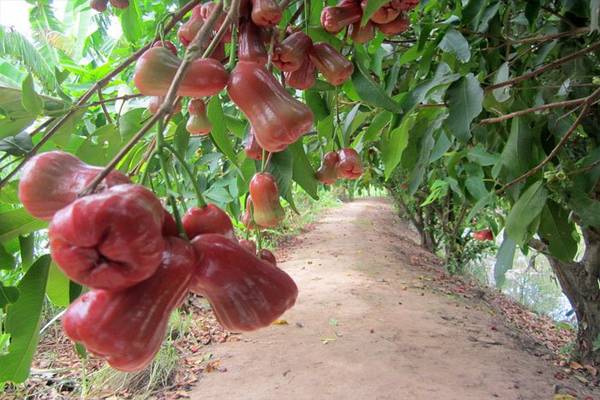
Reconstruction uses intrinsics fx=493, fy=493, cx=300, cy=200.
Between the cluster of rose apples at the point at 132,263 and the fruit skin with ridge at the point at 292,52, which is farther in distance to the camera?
the fruit skin with ridge at the point at 292,52

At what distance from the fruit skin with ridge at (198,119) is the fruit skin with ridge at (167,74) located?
29 centimetres

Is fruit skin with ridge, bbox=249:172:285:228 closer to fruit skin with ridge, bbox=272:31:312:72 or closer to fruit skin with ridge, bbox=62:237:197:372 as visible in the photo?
fruit skin with ridge, bbox=272:31:312:72

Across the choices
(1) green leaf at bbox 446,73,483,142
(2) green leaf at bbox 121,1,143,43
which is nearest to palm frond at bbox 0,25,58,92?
(2) green leaf at bbox 121,1,143,43

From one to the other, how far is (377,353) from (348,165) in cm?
271

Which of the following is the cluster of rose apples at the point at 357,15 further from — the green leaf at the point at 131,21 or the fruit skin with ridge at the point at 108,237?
the green leaf at the point at 131,21

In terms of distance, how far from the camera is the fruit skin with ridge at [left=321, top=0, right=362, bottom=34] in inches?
34.5

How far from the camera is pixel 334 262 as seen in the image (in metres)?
7.12

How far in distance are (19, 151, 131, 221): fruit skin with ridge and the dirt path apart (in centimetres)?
270

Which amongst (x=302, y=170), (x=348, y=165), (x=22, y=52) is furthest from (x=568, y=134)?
(x=22, y=52)

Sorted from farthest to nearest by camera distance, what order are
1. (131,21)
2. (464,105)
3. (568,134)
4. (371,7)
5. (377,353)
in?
(377,353)
(131,21)
(568,134)
(464,105)
(371,7)

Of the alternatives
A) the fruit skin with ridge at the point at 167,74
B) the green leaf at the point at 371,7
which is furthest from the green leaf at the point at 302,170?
the fruit skin with ridge at the point at 167,74

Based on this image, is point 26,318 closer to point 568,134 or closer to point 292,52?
point 292,52

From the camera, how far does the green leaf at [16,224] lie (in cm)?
78

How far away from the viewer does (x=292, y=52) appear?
2.50 ft
